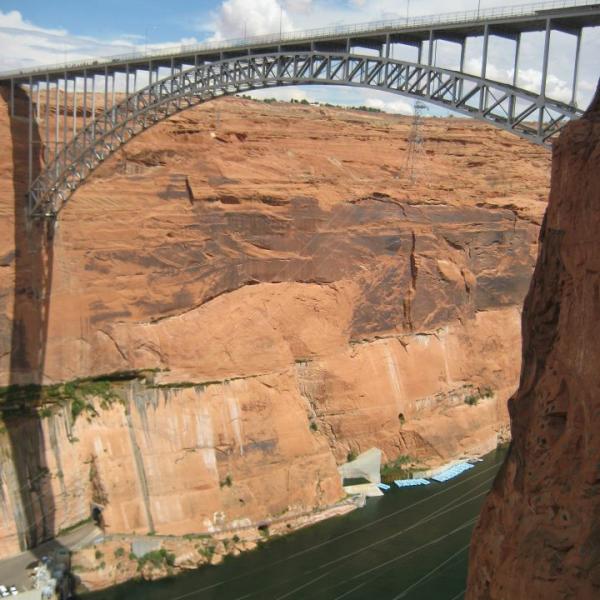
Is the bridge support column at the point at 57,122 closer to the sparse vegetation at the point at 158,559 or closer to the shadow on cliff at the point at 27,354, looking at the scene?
the shadow on cliff at the point at 27,354

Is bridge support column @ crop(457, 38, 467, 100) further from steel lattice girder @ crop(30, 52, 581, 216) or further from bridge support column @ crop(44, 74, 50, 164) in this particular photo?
bridge support column @ crop(44, 74, 50, 164)

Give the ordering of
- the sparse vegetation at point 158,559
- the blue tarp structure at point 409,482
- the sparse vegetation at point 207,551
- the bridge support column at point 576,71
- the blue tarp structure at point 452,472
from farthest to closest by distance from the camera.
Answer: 1. the blue tarp structure at point 452,472
2. the blue tarp structure at point 409,482
3. the sparse vegetation at point 207,551
4. the sparse vegetation at point 158,559
5. the bridge support column at point 576,71

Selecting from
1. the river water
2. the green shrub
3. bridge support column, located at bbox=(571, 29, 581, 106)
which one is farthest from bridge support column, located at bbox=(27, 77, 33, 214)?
the green shrub

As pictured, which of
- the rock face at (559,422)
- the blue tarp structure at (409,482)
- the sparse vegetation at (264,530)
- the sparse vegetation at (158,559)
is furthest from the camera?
the blue tarp structure at (409,482)

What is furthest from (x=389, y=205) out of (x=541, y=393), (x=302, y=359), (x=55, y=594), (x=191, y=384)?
(x=541, y=393)

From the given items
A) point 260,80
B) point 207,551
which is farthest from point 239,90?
point 207,551

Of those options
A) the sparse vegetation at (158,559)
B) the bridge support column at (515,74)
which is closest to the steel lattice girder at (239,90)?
the bridge support column at (515,74)
